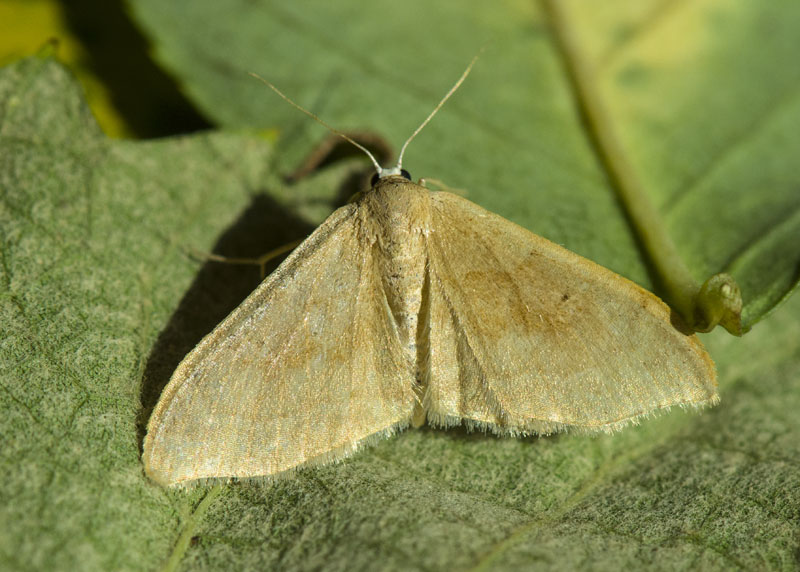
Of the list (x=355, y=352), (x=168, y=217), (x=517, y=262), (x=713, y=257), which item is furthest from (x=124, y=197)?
(x=713, y=257)

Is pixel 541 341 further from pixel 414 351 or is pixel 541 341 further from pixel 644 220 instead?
pixel 644 220

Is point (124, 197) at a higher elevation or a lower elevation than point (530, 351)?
lower

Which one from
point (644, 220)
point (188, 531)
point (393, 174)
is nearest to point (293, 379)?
point (188, 531)

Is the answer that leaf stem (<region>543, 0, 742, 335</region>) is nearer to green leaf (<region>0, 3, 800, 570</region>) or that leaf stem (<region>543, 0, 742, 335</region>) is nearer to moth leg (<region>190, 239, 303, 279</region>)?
green leaf (<region>0, 3, 800, 570</region>)

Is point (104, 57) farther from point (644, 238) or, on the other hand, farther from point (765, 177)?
point (765, 177)

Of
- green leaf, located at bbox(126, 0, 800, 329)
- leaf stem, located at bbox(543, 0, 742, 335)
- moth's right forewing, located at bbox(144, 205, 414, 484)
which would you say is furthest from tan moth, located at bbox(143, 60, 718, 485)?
green leaf, located at bbox(126, 0, 800, 329)

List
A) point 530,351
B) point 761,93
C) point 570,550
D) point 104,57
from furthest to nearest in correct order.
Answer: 1. point 104,57
2. point 761,93
3. point 530,351
4. point 570,550
